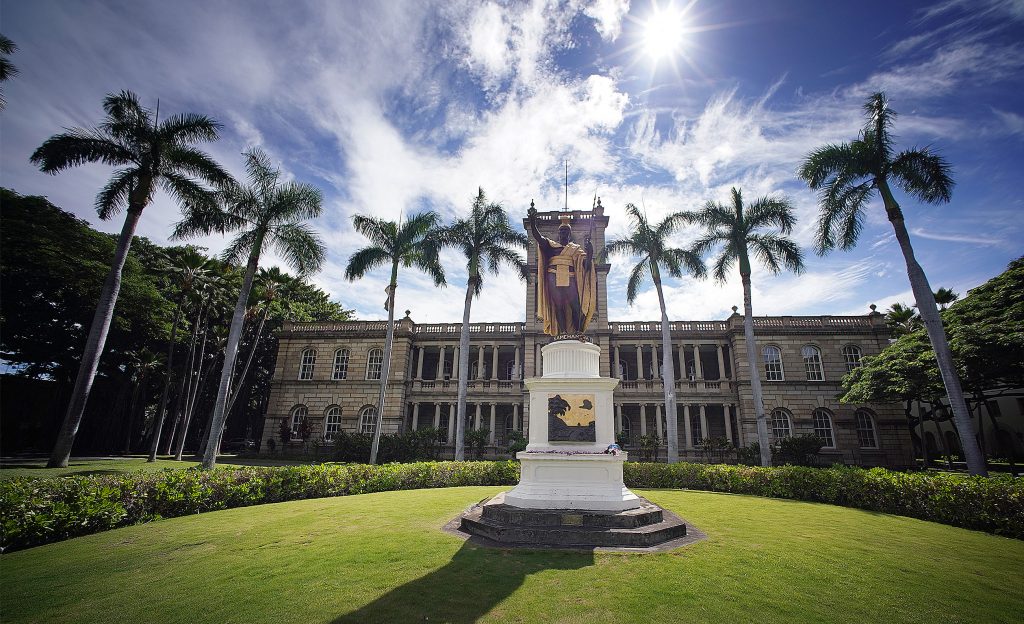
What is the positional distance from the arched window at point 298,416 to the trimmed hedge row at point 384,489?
1777cm

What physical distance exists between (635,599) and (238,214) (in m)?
18.2

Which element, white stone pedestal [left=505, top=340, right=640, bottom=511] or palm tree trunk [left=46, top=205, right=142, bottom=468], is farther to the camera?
palm tree trunk [left=46, top=205, right=142, bottom=468]

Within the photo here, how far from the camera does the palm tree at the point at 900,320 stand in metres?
23.6

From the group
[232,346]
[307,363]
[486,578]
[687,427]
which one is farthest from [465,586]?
[307,363]

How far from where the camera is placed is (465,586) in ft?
13.0

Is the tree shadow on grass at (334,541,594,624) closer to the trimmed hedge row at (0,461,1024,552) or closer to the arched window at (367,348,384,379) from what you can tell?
the trimmed hedge row at (0,461,1024,552)

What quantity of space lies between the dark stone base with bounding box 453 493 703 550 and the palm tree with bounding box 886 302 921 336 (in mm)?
26097

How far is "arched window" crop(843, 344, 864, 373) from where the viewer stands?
24.3 meters

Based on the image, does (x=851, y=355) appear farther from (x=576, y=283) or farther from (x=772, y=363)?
(x=576, y=283)

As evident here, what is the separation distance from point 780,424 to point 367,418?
2459 cm

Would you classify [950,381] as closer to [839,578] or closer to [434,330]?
[839,578]

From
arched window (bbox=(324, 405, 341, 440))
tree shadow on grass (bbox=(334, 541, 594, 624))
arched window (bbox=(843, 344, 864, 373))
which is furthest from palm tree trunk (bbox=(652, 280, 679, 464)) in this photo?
arched window (bbox=(324, 405, 341, 440))

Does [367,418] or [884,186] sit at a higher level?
[884,186]

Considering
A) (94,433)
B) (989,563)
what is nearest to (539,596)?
(989,563)
